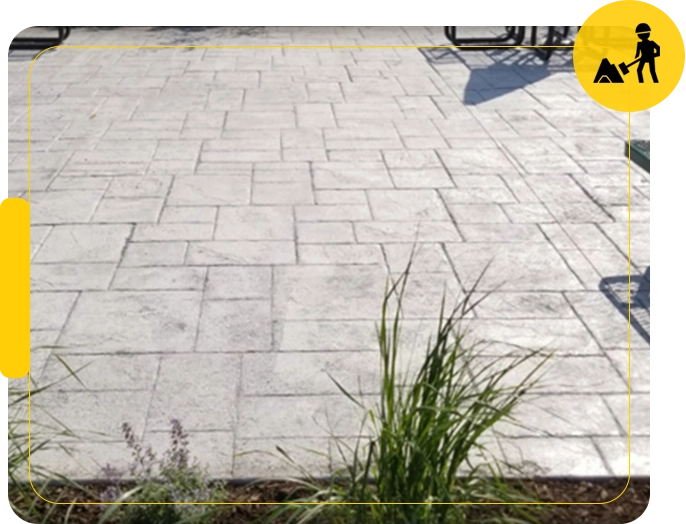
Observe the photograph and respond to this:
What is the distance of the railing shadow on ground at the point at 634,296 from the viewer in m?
3.62

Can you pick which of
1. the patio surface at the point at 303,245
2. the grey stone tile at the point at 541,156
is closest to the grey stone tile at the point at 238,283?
the patio surface at the point at 303,245

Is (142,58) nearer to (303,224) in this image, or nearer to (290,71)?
(290,71)

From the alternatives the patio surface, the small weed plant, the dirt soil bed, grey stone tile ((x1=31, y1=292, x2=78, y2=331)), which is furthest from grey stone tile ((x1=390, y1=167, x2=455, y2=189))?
the small weed plant

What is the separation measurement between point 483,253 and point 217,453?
6.23 ft

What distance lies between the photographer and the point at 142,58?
27.9ft

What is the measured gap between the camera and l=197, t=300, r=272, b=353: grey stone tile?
133 inches

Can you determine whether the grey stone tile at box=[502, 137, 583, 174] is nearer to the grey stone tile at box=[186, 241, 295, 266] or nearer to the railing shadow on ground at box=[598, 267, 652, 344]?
the railing shadow on ground at box=[598, 267, 652, 344]

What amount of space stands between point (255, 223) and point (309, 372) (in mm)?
1480

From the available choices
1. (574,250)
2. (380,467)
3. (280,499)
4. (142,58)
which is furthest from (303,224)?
(142,58)

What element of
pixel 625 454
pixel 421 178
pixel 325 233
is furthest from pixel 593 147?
pixel 625 454

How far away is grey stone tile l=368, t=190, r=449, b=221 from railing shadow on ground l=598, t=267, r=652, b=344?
3.28ft

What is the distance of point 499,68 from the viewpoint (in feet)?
26.6

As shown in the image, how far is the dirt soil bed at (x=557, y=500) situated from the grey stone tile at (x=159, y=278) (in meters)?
1.41

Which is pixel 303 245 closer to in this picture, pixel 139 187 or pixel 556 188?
pixel 139 187
